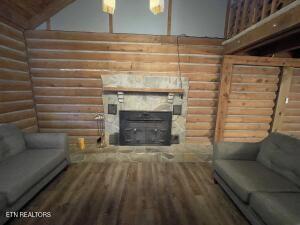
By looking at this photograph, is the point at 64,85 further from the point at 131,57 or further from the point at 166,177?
the point at 166,177

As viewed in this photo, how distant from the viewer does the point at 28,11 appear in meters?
3.17

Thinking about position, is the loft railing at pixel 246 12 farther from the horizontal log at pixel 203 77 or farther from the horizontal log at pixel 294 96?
the horizontal log at pixel 294 96

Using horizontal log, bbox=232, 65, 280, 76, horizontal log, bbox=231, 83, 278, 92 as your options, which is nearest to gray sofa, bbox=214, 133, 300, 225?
horizontal log, bbox=231, 83, 278, 92

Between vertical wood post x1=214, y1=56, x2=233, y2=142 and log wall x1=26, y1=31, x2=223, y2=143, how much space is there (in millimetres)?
160

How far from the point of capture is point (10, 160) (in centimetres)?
219

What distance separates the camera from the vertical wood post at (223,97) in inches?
145

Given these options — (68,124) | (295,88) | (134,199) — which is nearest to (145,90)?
(68,124)

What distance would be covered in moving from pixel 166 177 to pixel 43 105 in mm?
3231

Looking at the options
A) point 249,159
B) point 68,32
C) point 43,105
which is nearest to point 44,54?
point 68,32

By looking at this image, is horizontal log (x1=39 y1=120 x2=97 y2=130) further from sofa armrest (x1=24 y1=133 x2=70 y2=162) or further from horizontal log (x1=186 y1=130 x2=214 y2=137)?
horizontal log (x1=186 y1=130 x2=214 y2=137)

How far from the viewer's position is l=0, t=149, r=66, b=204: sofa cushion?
65.5 inches

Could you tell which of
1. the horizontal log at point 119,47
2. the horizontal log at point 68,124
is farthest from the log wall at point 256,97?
the horizontal log at point 68,124

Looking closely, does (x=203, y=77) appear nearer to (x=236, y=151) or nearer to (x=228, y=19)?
(x=228, y=19)

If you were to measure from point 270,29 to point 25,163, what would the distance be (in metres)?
3.73
